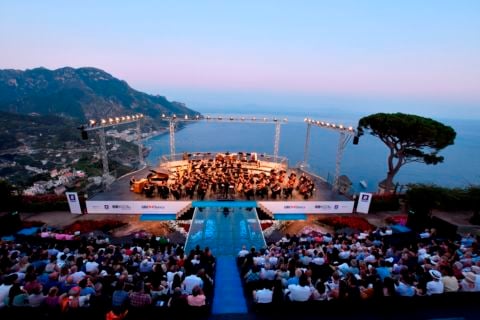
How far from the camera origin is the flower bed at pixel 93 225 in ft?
40.8

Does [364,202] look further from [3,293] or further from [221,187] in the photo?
[3,293]

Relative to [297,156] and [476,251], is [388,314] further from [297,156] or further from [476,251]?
[297,156]

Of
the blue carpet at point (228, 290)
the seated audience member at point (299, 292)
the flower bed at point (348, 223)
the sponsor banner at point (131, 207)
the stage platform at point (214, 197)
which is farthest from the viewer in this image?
the stage platform at point (214, 197)

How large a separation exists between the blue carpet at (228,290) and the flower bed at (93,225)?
7.28m

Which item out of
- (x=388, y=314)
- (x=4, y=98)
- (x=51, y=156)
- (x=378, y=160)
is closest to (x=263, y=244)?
(x=388, y=314)

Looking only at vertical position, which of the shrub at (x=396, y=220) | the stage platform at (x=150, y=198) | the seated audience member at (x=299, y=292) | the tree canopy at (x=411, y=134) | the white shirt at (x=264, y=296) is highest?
the tree canopy at (x=411, y=134)

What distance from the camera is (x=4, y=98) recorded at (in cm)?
11950

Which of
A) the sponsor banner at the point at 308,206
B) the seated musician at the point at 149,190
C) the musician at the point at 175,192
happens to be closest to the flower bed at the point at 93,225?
the seated musician at the point at 149,190

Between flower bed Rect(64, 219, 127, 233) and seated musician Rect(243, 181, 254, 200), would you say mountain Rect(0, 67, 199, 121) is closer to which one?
flower bed Rect(64, 219, 127, 233)

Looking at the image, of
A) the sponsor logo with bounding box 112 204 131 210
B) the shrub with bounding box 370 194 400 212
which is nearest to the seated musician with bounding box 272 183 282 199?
the shrub with bounding box 370 194 400 212

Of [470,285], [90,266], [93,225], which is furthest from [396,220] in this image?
[93,225]

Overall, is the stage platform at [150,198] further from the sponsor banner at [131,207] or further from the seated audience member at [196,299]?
the seated audience member at [196,299]

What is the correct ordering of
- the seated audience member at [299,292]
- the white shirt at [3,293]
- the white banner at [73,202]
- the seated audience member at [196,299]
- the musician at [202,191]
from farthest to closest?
1. the musician at [202,191]
2. the white banner at [73,202]
3. the seated audience member at [299,292]
4. the seated audience member at [196,299]
5. the white shirt at [3,293]

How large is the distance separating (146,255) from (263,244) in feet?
17.5
